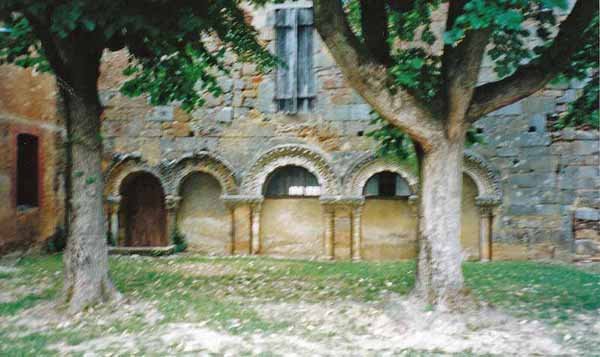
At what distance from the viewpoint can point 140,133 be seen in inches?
456

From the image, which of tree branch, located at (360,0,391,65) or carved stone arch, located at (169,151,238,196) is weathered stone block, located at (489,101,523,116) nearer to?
tree branch, located at (360,0,391,65)

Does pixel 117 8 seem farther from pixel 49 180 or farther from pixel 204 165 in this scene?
pixel 49 180

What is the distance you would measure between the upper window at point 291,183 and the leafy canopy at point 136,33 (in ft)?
12.7

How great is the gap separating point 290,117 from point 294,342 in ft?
22.3

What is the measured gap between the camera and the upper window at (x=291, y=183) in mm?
11211

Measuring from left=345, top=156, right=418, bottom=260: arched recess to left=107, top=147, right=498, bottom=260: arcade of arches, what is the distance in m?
0.02

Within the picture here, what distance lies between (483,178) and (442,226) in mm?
5162

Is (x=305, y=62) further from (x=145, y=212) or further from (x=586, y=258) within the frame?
(x=586, y=258)

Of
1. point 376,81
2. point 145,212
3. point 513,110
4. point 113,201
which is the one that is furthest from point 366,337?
point 145,212

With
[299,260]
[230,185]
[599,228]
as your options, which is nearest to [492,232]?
[599,228]

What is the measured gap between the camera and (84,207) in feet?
19.8

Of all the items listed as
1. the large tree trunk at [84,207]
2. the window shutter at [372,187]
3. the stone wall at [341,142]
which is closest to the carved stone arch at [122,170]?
the stone wall at [341,142]

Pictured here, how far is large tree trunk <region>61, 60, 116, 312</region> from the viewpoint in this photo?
5996 mm

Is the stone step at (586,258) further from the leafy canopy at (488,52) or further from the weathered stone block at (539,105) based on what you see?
the leafy canopy at (488,52)
